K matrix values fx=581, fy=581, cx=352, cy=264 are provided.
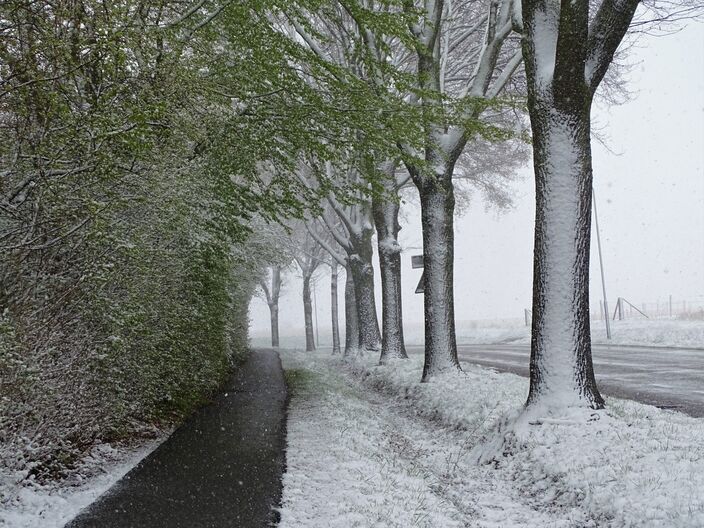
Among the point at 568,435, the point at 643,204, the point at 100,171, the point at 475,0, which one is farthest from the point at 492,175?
the point at 643,204

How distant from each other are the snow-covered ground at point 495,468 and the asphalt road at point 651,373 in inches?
75.6

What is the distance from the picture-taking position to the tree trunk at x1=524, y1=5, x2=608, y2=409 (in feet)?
23.0

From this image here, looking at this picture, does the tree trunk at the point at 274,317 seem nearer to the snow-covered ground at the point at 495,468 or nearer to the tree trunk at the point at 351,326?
the tree trunk at the point at 351,326

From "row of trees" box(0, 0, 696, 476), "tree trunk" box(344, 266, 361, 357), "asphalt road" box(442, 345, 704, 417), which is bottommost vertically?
"asphalt road" box(442, 345, 704, 417)

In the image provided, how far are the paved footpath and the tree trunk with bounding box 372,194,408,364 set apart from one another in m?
5.87

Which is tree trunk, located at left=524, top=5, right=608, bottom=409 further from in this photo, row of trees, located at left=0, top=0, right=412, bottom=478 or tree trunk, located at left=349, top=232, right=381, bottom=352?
tree trunk, located at left=349, top=232, right=381, bottom=352

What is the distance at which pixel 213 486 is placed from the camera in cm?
583

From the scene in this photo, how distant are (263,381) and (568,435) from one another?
425 inches

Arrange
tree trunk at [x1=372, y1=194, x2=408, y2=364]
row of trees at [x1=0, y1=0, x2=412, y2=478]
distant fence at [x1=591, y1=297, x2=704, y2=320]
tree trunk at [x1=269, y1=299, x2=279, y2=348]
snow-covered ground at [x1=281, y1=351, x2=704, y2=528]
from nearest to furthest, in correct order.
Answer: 1. snow-covered ground at [x1=281, y1=351, x2=704, y2=528]
2. row of trees at [x1=0, y1=0, x2=412, y2=478]
3. tree trunk at [x1=372, y1=194, x2=408, y2=364]
4. distant fence at [x1=591, y1=297, x2=704, y2=320]
5. tree trunk at [x1=269, y1=299, x2=279, y2=348]

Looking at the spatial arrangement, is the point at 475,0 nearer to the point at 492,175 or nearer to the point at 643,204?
the point at 492,175

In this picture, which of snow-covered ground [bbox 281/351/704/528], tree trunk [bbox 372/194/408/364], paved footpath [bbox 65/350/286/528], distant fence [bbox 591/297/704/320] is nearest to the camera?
snow-covered ground [bbox 281/351/704/528]

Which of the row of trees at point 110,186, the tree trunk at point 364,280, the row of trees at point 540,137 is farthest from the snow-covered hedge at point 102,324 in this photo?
the tree trunk at point 364,280

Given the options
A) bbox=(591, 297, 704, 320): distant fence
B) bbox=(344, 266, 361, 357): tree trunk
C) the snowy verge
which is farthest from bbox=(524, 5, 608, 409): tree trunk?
bbox=(591, 297, 704, 320): distant fence

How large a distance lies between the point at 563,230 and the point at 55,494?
6.23 metres
